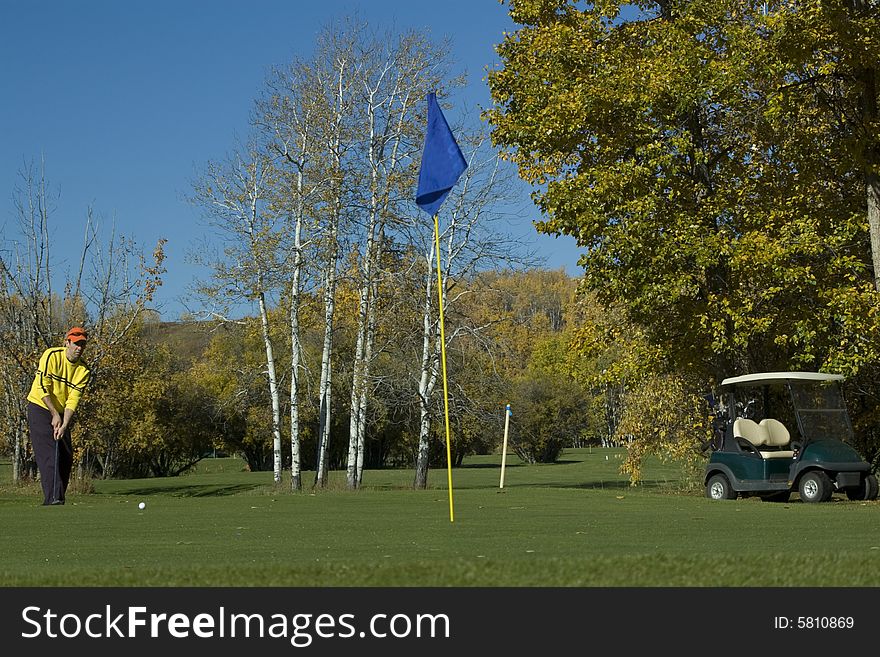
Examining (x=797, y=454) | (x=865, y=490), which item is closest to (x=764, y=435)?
(x=797, y=454)

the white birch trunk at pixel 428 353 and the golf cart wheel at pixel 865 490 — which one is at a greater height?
the white birch trunk at pixel 428 353

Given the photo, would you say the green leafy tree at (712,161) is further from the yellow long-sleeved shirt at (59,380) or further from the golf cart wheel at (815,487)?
the yellow long-sleeved shirt at (59,380)

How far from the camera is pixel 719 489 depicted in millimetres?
19344

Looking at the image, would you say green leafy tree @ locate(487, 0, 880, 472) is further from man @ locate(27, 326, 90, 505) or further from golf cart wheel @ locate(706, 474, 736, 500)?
man @ locate(27, 326, 90, 505)

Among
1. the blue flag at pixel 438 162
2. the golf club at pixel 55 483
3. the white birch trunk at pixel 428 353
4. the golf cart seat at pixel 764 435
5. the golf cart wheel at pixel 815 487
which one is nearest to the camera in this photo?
the blue flag at pixel 438 162

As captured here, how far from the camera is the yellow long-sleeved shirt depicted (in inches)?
520

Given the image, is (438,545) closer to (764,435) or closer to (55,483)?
(55,483)

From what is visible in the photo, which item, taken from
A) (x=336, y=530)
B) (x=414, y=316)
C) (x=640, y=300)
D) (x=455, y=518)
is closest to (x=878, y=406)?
(x=640, y=300)

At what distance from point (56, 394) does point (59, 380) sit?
21 centimetres

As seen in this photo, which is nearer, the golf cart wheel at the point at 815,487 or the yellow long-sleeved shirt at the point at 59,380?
the yellow long-sleeved shirt at the point at 59,380

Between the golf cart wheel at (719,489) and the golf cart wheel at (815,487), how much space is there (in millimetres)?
1318

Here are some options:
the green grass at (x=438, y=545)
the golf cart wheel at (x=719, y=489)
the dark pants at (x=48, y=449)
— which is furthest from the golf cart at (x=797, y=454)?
the dark pants at (x=48, y=449)

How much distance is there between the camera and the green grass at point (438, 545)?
5.85m
